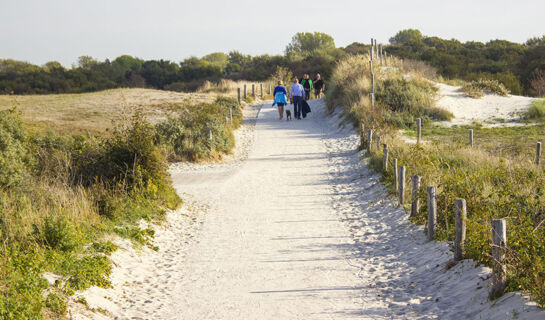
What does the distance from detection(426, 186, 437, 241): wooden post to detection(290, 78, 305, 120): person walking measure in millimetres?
16649

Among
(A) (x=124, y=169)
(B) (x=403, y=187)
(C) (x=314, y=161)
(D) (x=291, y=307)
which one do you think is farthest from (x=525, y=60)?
(D) (x=291, y=307)

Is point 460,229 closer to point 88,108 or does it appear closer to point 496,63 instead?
point 88,108

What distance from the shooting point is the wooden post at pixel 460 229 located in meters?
7.21

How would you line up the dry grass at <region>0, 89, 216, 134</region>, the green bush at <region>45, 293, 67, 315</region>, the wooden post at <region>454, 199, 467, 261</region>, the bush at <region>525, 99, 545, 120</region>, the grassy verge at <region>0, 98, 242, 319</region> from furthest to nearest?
the dry grass at <region>0, 89, 216, 134</region> < the bush at <region>525, 99, 545, 120</region> < the wooden post at <region>454, 199, 467, 261</region> < the grassy verge at <region>0, 98, 242, 319</region> < the green bush at <region>45, 293, 67, 315</region>

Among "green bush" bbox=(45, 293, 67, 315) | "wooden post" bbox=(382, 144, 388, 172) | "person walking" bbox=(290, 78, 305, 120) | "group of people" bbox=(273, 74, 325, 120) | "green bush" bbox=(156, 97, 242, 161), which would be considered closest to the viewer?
"green bush" bbox=(45, 293, 67, 315)

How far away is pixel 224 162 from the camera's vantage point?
1861cm

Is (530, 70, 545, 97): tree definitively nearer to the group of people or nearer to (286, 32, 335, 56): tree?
the group of people

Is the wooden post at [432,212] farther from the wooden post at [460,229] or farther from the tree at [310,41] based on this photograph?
the tree at [310,41]

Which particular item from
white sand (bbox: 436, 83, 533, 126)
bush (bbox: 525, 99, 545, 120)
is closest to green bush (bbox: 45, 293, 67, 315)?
white sand (bbox: 436, 83, 533, 126)

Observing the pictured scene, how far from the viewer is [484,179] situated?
10688 millimetres

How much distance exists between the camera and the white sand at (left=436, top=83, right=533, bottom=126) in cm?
2281

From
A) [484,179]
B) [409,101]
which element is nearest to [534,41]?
[409,101]

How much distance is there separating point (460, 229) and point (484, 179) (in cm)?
387

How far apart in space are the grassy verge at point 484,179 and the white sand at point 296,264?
355mm
